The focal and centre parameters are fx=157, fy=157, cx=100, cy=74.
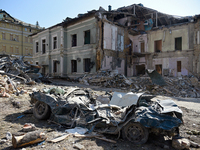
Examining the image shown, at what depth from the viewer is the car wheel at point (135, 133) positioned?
405 cm

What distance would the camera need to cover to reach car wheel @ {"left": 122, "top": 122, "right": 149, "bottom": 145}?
4.05 m

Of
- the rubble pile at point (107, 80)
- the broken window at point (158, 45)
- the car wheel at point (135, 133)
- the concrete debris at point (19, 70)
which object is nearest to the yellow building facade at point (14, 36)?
the concrete debris at point (19, 70)

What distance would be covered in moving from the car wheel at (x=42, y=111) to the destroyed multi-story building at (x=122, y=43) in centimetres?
1294

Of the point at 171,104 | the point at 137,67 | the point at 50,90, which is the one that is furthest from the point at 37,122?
the point at 137,67

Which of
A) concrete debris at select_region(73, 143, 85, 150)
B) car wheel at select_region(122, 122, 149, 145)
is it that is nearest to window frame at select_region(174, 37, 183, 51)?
car wheel at select_region(122, 122, 149, 145)

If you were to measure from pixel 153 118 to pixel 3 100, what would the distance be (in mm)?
7873

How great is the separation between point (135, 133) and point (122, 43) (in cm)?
1907

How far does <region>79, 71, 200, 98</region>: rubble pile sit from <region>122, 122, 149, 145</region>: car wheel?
9.91 meters

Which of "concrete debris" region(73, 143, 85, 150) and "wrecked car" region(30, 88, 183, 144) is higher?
"wrecked car" region(30, 88, 183, 144)

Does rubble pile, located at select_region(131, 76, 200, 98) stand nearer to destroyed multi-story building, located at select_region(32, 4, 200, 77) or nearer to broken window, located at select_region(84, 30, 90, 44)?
destroyed multi-story building, located at select_region(32, 4, 200, 77)

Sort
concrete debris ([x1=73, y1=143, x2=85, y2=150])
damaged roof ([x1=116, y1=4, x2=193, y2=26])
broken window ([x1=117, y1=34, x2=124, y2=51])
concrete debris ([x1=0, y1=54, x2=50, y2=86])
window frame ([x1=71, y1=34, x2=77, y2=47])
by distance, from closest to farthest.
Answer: concrete debris ([x1=73, y1=143, x2=85, y2=150]), concrete debris ([x1=0, y1=54, x2=50, y2=86]), broken window ([x1=117, y1=34, x2=124, y2=51]), window frame ([x1=71, y1=34, x2=77, y2=47]), damaged roof ([x1=116, y1=4, x2=193, y2=26])

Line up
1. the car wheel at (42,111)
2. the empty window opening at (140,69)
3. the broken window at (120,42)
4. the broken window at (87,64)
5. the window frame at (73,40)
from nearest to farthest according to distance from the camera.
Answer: the car wheel at (42,111), the broken window at (87,64), the broken window at (120,42), the window frame at (73,40), the empty window opening at (140,69)

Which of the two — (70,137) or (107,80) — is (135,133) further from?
(107,80)

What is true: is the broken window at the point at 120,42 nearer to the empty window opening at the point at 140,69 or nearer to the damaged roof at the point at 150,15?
the damaged roof at the point at 150,15
